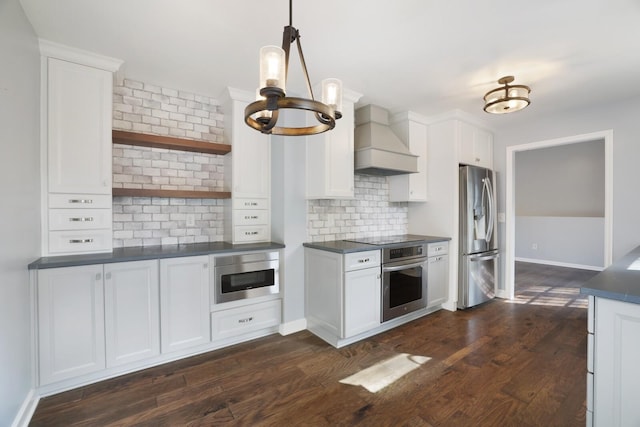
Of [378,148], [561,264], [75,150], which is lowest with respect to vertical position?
[561,264]

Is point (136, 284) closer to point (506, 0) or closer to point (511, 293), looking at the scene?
point (506, 0)

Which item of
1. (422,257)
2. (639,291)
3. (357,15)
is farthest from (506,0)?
(422,257)

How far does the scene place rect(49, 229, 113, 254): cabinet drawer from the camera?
2183 millimetres

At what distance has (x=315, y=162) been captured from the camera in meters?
2.96

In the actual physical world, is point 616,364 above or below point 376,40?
below

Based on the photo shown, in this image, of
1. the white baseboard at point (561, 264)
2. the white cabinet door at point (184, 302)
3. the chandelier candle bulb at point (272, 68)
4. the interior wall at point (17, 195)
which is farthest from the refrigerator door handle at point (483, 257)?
the interior wall at point (17, 195)

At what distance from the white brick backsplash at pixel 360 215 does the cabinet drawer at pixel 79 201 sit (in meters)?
1.84

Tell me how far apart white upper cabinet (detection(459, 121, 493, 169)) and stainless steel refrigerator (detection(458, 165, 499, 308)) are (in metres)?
0.16

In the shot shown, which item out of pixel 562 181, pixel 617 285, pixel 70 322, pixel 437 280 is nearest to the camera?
pixel 617 285

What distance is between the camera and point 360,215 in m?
3.70

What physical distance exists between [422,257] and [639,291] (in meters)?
2.09

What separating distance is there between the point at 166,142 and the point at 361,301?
2.33 meters

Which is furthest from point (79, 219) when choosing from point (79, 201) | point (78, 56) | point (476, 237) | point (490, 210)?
point (490, 210)

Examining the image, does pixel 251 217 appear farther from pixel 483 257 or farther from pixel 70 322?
pixel 483 257
